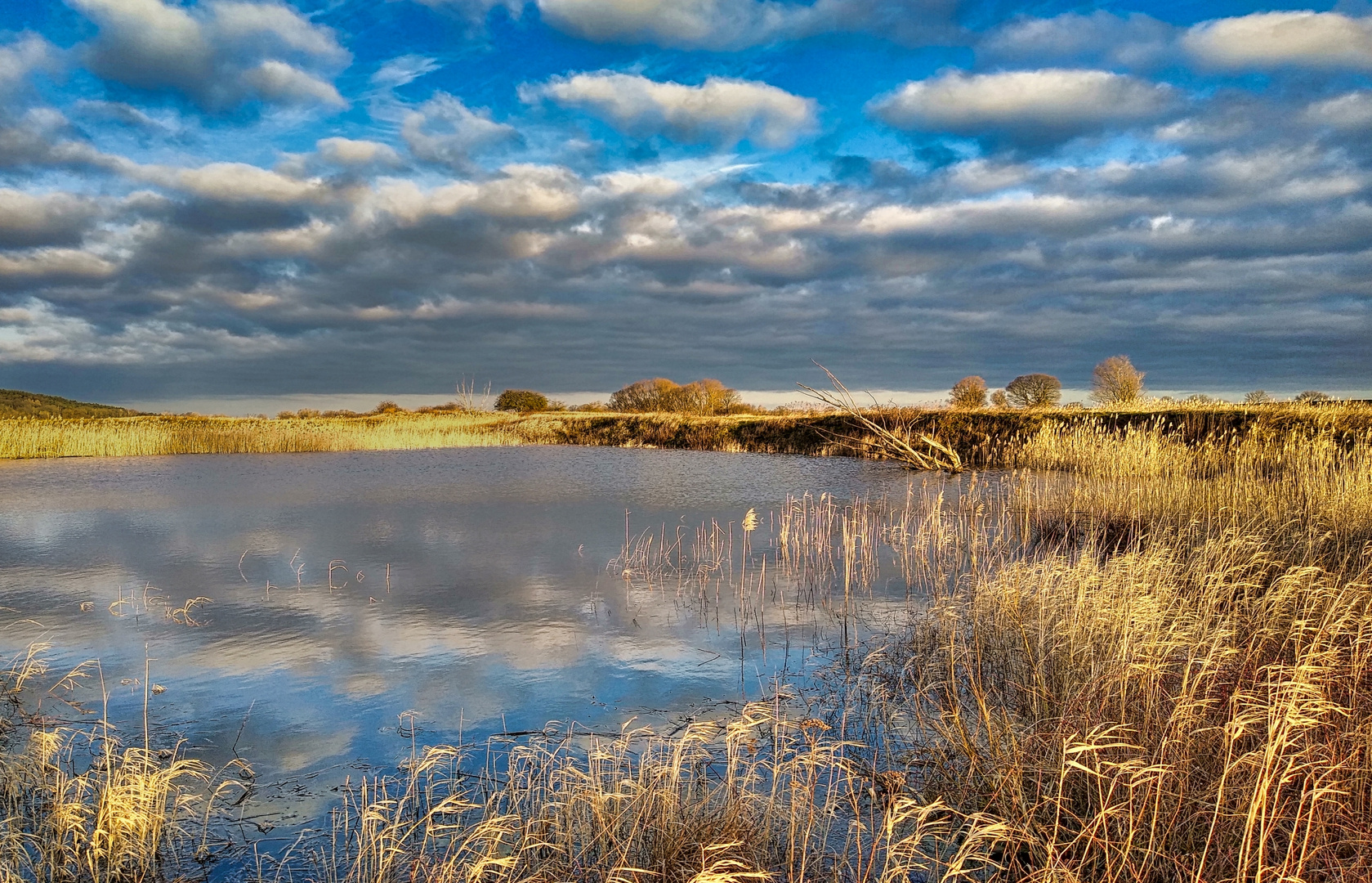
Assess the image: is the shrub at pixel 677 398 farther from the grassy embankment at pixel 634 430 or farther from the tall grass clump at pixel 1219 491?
the tall grass clump at pixel 1219 491

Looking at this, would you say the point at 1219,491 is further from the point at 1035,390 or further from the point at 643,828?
the point at 1035,390

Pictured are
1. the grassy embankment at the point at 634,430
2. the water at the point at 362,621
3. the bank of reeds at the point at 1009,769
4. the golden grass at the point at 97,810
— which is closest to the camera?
the bank of reeds at the point at 1009,769

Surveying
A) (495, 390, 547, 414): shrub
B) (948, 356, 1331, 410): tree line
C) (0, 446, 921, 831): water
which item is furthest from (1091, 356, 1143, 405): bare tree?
(495, 390, 547, 414): shrub

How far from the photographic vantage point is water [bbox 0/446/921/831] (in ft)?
16.8

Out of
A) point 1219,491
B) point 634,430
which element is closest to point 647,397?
point 634,430

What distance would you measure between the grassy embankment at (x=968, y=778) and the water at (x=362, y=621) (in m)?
0.56

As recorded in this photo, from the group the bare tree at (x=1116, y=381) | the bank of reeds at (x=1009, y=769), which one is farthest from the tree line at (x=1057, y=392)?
the bank of reeds at (x=1009, y=769)

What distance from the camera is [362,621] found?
7719 mm

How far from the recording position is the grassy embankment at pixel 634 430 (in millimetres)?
19234

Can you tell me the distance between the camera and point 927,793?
394cm

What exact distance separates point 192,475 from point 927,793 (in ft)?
80.2

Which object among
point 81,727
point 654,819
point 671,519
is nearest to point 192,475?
point 671,519

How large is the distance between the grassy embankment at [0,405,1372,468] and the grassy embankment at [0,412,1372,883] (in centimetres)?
1279

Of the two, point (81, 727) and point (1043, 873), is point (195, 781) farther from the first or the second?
point (1043, 873)
